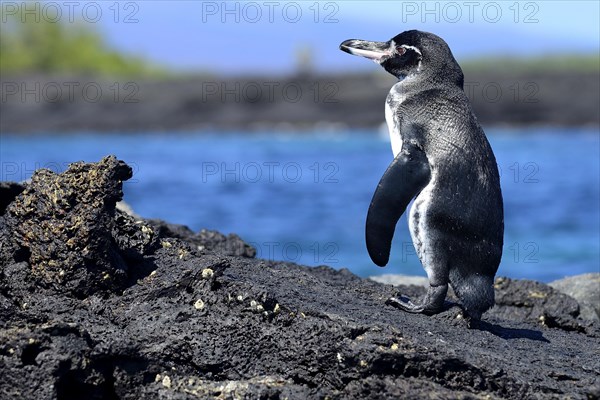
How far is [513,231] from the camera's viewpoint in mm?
17766

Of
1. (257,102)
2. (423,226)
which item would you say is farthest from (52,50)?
(423,226)

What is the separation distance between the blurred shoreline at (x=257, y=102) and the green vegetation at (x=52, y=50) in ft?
27.4

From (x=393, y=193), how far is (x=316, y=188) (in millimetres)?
22572

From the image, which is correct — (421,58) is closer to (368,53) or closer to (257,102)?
(368,53)

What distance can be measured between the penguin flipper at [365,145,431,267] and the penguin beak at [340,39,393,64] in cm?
66

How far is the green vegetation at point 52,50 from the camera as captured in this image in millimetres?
63094

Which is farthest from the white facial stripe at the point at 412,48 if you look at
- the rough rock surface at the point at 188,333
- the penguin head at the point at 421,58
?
the rough rock surface at the point at 188,333

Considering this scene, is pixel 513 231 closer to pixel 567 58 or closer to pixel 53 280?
pixel 53 280

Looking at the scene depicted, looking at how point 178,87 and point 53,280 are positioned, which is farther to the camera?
point 178,87

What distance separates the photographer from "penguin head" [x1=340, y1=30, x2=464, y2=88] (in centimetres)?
→ 504

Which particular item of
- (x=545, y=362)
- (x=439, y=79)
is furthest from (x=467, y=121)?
(x=545, y=362)

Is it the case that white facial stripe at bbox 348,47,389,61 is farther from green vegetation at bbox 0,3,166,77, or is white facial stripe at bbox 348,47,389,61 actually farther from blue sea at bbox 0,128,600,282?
green vegetation at bbox 0,3,166,77

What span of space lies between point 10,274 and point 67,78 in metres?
50.2

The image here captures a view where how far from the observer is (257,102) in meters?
54.2
